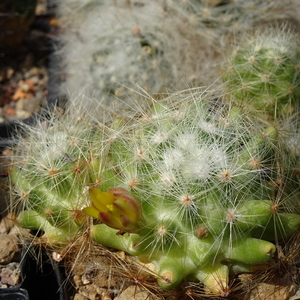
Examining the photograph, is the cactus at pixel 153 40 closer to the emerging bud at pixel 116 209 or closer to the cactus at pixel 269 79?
the cactus at pixel 269 79

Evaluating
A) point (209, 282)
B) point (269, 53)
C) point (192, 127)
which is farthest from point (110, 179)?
point (269, 53)

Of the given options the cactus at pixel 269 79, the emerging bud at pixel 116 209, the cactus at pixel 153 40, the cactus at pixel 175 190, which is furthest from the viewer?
the cactus at pixel 153 40

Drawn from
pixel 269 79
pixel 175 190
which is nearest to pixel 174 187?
pixel 175 190

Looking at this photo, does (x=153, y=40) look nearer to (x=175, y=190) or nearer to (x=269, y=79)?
(x=269, y=79)

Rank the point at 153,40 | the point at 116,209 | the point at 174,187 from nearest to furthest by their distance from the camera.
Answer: the point at 116,209 → the point at 174,187 → the point at 153,40

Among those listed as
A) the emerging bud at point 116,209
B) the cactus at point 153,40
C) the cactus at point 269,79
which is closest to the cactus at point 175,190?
the emerging bud at point 116,209

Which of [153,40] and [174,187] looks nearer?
[174,187]
